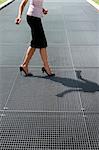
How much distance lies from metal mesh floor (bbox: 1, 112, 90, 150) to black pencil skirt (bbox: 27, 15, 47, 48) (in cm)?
190

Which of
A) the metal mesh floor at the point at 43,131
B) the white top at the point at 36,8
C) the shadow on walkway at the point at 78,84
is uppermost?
the white top at the point at 36,8

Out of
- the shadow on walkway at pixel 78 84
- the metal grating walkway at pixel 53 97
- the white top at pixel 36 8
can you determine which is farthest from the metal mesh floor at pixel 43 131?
the white top at pixel 36 8

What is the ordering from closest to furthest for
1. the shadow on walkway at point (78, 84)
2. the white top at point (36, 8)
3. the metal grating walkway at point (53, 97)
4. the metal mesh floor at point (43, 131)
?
the metal mesh floor at point (43, 131) → the metal grating walkway at point (53, 97) → the shadow on walkway at point (78, 84) → the white top at point (36, 8)

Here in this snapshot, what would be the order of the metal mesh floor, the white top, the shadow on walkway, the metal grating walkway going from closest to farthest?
the metal mesh floor → the metal grating walkway → the shadow on walkway → the white top

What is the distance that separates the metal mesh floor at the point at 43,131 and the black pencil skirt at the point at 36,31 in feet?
6.23

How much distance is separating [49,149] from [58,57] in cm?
439

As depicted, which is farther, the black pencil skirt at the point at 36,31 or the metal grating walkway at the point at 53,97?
the black pencil skirt at the point at 36,31

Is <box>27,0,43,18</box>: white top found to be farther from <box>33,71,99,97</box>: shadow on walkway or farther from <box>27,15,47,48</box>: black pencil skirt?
<box>33,71,99,97</box>: shadow on walkway

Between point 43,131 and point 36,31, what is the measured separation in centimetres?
251

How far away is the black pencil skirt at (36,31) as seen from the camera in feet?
23.6

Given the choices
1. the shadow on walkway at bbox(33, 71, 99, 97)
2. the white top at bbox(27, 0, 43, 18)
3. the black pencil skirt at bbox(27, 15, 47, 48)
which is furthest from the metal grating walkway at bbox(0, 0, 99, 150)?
the white top at bbox(27, 0, 43, 18)

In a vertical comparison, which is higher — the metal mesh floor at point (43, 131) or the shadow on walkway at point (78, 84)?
the metal mesh floor at point (43, 131)

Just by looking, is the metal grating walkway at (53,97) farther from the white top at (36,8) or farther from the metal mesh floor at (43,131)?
the white top at (36,8)

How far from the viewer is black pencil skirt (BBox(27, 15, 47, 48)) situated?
7199mm
